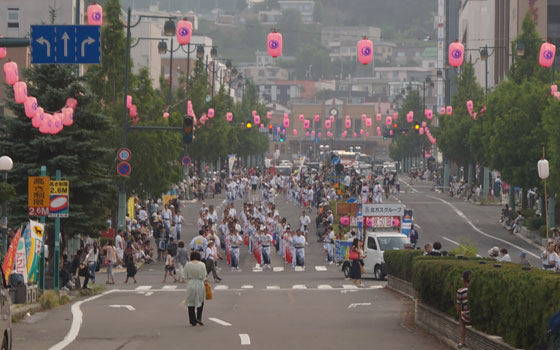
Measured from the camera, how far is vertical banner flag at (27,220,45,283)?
28178 millimetres

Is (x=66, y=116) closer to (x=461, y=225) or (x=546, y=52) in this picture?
(x=546, y=52)

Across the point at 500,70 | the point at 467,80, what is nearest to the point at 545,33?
the point at 467,80

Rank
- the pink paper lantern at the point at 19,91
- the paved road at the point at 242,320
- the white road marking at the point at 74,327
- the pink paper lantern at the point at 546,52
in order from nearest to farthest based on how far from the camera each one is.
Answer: the white road marking at the point at 74,327 → the paved road at the point at 242,320 → the pink paper lantern at the point at 19,91 → the pink paper lantern at the point at 546,52

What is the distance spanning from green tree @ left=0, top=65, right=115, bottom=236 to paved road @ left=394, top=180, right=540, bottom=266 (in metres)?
15.8

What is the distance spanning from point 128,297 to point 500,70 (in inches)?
3516

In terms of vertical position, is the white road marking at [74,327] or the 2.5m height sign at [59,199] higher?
the 2.5m height sign at [59,199]

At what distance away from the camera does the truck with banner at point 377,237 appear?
41.6 m

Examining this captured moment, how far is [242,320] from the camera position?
987 inches

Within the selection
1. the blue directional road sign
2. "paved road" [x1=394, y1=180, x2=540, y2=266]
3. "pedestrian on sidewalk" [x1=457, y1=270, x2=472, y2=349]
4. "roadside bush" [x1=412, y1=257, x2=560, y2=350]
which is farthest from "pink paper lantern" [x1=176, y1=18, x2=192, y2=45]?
"pedestrian on sidewalk" [x1=457, y1=270, x2=472, y2=349]

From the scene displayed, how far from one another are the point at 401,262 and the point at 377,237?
8.19 m

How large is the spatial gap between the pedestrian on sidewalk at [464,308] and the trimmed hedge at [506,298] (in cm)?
10

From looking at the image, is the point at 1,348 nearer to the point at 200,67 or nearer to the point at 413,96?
the point at 200,67

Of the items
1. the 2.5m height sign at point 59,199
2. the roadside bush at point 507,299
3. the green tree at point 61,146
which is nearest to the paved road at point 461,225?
the green tree at point 61,146

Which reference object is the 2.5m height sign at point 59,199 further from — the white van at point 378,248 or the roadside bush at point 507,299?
the white van at point 378,248
